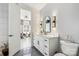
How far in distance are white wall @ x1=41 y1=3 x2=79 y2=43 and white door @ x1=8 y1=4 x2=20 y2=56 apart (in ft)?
1.96

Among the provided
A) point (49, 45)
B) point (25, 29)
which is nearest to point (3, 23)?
point (25, 29)

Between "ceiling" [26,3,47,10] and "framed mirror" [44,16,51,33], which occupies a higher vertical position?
"ceiling" [26,3,47,10]

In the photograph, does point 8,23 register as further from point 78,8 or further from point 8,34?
point 78,8

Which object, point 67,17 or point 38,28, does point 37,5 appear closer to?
point 38,28

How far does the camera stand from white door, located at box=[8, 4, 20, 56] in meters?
1.93

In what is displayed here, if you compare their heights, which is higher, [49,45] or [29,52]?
[49,45]

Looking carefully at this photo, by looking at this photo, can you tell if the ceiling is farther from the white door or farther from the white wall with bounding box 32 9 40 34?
the white door

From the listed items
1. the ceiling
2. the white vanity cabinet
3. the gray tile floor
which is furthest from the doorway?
the white vanity cabinet

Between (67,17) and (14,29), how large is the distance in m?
1.11

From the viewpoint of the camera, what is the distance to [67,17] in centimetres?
189

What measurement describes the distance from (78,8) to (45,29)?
0.77 metres

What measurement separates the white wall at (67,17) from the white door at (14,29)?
23.5 inches

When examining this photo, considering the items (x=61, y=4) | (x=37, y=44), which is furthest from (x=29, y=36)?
(x=61, y=4)

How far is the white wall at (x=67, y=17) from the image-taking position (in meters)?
1.84
